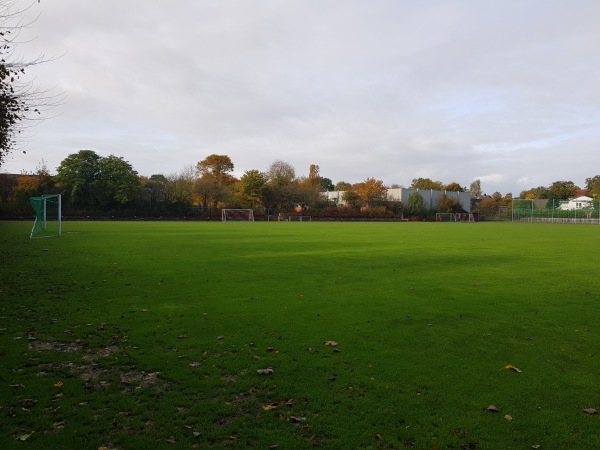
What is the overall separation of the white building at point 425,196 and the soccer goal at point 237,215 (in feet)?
75.6

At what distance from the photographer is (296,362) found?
5992mm

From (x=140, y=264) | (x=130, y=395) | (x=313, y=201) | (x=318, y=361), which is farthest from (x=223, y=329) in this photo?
(x=313, y=201)

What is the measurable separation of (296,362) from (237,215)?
67.2 m

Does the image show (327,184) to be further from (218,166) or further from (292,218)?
(292,218)

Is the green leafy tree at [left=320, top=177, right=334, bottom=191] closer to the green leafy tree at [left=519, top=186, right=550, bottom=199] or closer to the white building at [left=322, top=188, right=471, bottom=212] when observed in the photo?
the white building at [left=322, top=188, right=471, bottom=212]

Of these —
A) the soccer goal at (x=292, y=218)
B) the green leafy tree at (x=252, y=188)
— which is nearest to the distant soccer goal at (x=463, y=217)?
the soccer goal at (x=292, y=218)

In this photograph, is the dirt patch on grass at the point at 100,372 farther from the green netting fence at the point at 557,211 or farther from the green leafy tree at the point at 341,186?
the green leafy tree at the point at 341,186

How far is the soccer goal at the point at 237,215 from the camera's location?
A: 231ft

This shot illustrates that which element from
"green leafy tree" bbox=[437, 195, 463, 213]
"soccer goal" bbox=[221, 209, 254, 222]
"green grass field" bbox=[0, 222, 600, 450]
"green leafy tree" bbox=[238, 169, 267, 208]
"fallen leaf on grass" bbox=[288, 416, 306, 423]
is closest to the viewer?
"green grass field" bbox=[0, 222, 600, 450]

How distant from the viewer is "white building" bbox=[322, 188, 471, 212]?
95.4m

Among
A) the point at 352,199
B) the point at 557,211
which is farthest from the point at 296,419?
the point at 352,199

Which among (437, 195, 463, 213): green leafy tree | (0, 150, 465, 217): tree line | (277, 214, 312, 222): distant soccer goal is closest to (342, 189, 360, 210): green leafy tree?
(0, 150, 465, 217): tree line

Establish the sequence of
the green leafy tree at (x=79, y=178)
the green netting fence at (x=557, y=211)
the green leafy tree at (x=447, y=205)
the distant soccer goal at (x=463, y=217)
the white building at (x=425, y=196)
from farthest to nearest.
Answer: the white building at (x=425, y=196) < the green leafy tree at (x=447, y=205) < the distant soccer goal at (x=463, y=217) < the green netting fence at (x=557, y=211) < the green leafy tree at (x=79, y=178)

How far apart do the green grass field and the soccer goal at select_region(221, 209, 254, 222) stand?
191ft
